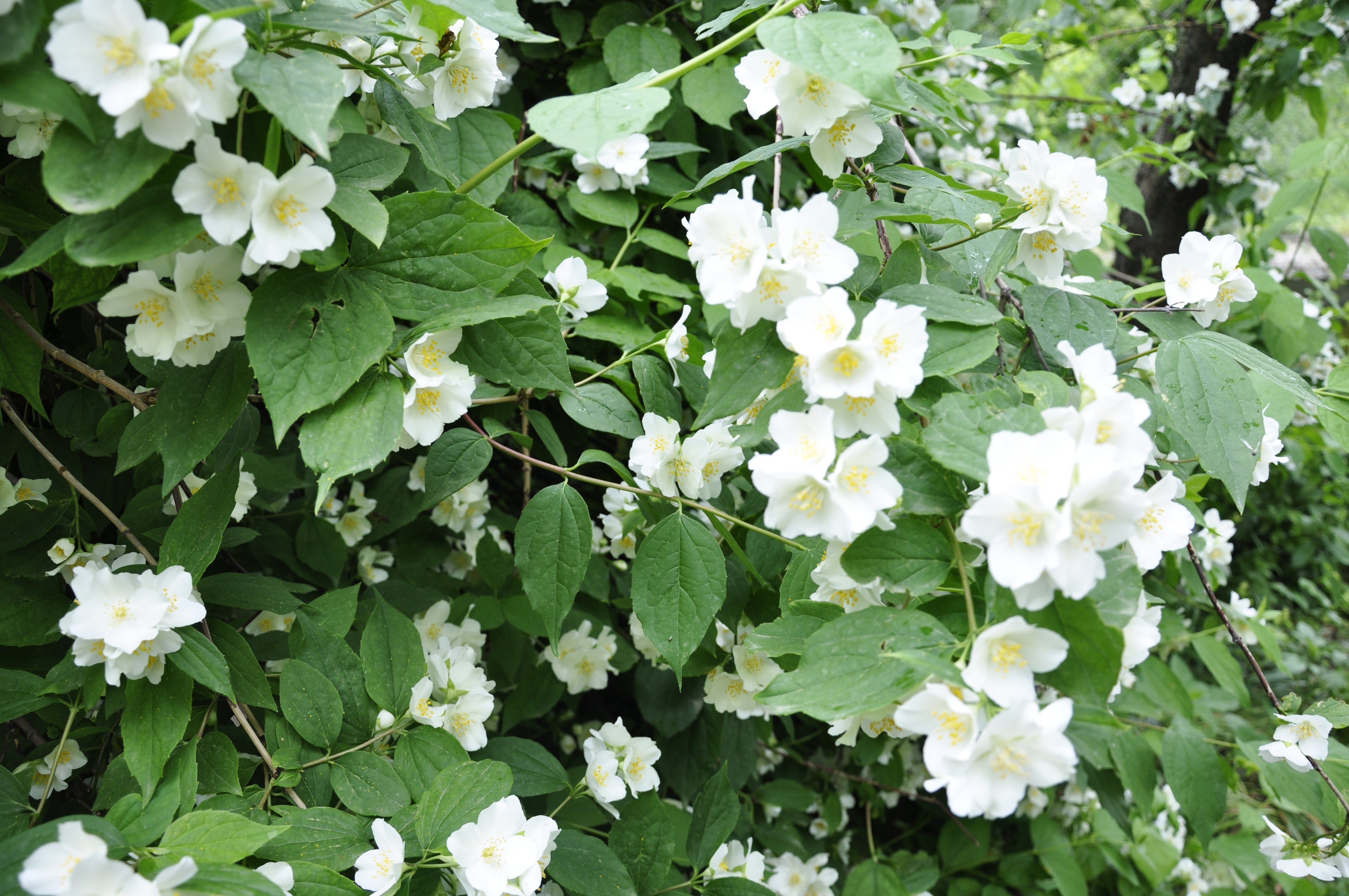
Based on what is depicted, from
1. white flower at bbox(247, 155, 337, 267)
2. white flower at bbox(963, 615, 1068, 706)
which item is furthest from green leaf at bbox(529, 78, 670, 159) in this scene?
white flower at bbox(963, 615, 1068, 706)

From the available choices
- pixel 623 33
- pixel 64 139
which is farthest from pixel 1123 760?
pixel 64 139

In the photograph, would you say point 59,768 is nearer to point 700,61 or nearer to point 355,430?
point 355,430

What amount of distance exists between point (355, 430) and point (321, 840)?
1.73 feet

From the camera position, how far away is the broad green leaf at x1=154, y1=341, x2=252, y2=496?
94cm

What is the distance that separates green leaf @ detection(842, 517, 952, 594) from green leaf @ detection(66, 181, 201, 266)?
729 millimetres

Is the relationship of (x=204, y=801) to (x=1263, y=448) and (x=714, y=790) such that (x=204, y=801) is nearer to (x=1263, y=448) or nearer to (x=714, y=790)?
(x=714, y=790)

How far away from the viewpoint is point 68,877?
765mm

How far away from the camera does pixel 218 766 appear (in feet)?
3.60

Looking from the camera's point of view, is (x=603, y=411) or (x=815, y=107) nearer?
(x=815, y=107)

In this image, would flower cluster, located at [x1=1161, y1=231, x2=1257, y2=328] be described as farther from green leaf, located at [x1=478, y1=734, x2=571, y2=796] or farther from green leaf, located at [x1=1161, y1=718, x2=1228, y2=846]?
green leaf, located at [x1=478, y1=734, x2=571, y2=796]

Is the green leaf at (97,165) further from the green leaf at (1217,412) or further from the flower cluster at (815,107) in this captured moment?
the green leaf at (1217,412)

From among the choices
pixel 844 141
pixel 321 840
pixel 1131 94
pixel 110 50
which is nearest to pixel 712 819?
pixel 321 840

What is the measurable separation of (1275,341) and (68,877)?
3.17 m

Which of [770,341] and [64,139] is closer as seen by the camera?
[64,139]
